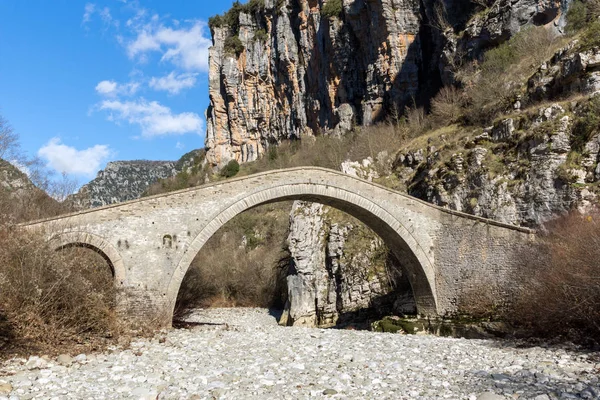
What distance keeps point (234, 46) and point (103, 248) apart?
1808 inches

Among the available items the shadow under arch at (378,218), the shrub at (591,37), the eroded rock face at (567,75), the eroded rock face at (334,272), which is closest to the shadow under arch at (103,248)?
the shadow under arch at (378,218)

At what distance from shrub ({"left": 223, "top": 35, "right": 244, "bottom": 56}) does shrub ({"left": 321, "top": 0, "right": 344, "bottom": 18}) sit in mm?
15502

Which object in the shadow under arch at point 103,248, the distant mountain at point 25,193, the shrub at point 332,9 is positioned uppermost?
the shrub at point 332,9

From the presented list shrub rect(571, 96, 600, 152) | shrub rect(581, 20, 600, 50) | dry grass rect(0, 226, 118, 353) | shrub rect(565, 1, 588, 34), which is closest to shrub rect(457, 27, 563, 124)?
shrub rect(565, 1, 588, 34)

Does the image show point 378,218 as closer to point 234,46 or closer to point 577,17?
point 577,17

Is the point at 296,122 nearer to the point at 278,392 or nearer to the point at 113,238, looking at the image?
the point at 113,238

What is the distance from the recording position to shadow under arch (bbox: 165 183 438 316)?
1473cm

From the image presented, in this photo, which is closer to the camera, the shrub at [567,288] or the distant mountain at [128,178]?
the shrub at [567,288]

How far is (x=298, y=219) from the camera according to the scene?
826 inches

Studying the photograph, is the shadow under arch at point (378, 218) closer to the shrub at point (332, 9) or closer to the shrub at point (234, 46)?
the shrub at point (332, 9)

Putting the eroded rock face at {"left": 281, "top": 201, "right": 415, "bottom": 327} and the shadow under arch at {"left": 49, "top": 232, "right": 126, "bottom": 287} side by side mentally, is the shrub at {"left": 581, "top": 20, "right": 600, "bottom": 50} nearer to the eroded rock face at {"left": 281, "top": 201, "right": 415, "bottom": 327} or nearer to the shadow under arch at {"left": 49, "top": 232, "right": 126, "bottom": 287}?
the eroded rock face at {"left": 281, "top": 201, "right": 415, "bottom": 327}

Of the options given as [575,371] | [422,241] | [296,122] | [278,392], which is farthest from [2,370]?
[296,122]

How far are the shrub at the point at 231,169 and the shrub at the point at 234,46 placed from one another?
13.1m

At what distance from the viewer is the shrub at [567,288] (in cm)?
928
